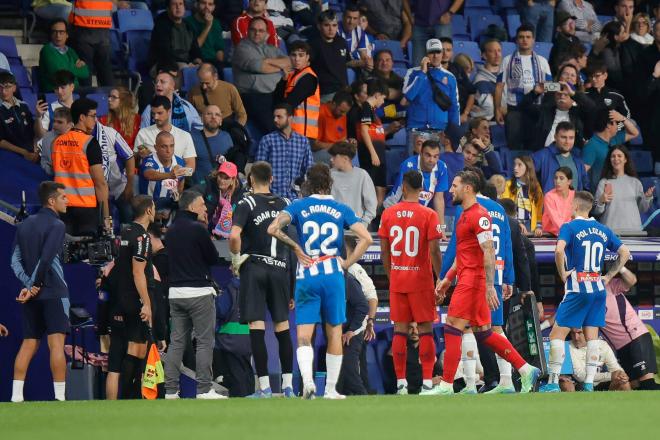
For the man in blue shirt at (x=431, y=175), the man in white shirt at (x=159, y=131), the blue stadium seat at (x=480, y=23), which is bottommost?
the man in blue shirt at (x=431, y=175)

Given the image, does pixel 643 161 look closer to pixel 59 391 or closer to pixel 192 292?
pixel 192 292

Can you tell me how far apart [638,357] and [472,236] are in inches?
147

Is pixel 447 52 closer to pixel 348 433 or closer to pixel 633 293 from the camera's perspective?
pixel 633 293

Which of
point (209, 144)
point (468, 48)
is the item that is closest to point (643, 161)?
point (468, 48)

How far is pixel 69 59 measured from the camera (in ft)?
55.2

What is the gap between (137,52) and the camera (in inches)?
720

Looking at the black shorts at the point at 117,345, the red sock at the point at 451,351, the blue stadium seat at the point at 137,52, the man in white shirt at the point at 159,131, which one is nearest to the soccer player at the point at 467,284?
the red sock at the point at 451,351

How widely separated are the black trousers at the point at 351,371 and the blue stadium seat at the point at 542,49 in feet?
25.0

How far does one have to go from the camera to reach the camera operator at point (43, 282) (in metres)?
13.0

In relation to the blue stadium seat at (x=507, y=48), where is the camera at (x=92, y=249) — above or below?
below

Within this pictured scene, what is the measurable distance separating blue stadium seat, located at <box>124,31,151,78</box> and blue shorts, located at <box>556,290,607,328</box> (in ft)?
23.3

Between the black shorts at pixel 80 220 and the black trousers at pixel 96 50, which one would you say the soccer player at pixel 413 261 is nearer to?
the black shorts at pixel 80 220

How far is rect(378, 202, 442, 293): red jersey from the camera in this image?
12.4 meters

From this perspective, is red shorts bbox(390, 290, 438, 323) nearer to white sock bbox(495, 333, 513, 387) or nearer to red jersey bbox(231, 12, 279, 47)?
white sock bbox(495, 333, 513, 387)
